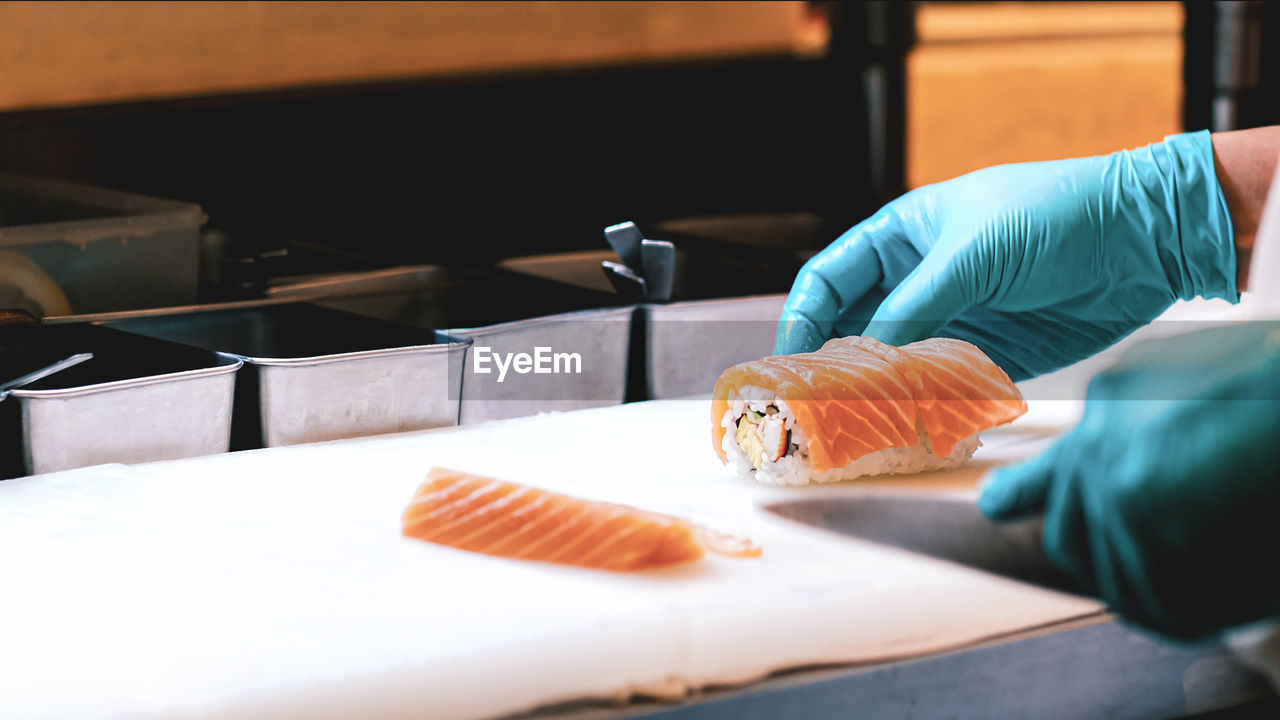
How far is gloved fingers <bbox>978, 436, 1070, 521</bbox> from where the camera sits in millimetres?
692

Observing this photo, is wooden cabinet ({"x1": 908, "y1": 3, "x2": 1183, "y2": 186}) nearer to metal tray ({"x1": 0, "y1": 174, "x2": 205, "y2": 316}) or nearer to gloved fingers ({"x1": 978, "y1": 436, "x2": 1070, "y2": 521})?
metal tray ({"x1": 0, "y1": 174, "x2": 205, "y2": 316})

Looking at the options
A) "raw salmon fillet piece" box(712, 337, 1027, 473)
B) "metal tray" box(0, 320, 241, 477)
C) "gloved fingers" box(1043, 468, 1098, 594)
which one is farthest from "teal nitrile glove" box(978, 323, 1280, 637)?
"metal tray" box(0, 320, 241, 477)

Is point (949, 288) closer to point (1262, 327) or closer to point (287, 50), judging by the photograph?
point (1262, 327)

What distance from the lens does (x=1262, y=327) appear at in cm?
66

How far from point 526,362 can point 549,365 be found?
32 mm

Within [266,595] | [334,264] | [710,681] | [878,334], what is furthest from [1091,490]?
[334,264]

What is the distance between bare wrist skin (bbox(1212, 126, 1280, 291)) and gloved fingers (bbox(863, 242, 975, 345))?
0.39m

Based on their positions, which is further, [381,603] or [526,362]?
[526,362]

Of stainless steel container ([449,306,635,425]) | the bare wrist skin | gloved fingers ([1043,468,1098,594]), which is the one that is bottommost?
stainless steel container ([449,306,635,425])

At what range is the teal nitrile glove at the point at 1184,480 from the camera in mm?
599

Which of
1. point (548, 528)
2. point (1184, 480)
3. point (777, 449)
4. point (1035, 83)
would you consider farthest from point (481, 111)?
point (1035, 83)

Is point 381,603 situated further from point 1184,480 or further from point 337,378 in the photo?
point 1184,480

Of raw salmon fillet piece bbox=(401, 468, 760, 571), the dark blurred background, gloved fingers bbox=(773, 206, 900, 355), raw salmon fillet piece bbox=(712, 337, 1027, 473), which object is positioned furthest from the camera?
the dark blurred background

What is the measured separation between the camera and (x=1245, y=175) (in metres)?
1.63
